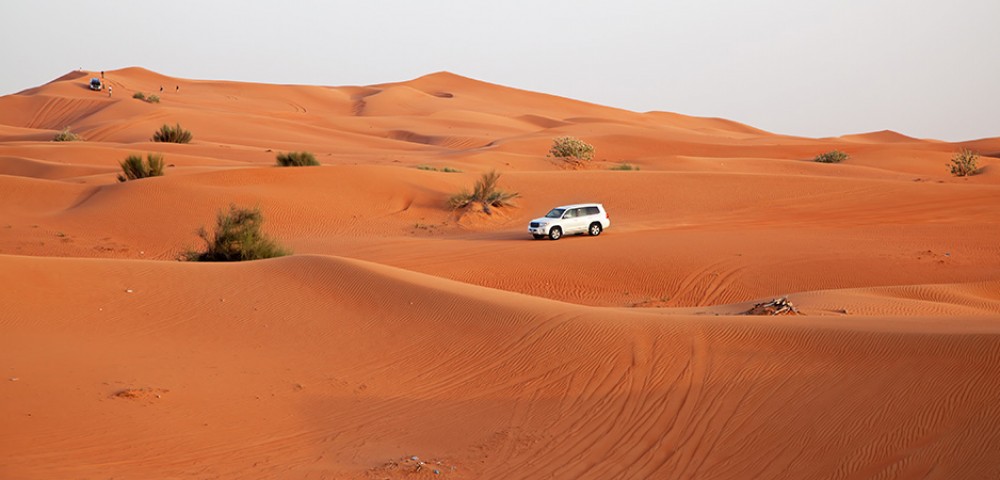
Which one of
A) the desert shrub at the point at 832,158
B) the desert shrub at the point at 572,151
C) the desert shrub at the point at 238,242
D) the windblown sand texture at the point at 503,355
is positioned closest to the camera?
the windblown sand texture at the point at 503,355

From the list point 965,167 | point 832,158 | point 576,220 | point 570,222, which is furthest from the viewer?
point 832,158

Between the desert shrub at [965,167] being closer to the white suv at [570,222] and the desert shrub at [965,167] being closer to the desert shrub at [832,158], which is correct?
the desert shrub at [832,158]

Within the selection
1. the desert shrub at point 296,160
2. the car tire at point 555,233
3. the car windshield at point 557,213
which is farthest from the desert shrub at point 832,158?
the car tire at point 555,233

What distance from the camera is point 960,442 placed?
756 cm

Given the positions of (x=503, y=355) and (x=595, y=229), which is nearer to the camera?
(x=503, y=355)

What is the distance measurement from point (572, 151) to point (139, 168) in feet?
78.9

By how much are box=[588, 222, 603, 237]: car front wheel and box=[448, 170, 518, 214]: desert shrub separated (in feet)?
16.4

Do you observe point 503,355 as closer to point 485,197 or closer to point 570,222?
point 570,222

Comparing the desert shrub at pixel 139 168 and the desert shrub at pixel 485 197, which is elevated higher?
the desert shrub at pixel 139 168

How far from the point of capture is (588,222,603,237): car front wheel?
2667 cm

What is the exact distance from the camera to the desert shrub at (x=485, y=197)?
101 feet

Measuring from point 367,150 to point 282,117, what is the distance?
75.4 ft

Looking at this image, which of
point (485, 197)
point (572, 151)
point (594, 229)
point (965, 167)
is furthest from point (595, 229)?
point (965, 167)

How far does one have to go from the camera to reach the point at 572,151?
5012cm
